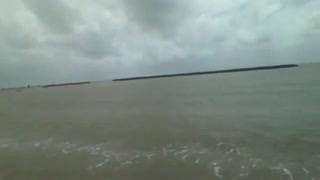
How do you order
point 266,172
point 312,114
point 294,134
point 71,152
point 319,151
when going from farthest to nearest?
point 312,114 → point 294,134 → point 71,152 → point 319,151 → point 266,172

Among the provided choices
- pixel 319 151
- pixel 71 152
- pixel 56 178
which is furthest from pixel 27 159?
pixel 319 151

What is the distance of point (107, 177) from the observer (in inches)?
535

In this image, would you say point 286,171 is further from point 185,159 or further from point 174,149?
point 174,149

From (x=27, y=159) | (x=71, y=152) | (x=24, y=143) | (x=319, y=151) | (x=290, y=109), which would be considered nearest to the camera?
(x=319, y=151)

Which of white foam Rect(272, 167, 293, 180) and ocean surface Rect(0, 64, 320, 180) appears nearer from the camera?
white foam Rect(272, 167, 293, 180)

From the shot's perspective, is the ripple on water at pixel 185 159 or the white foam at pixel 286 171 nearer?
the white foam at pixel 286 171

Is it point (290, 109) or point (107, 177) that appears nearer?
point (107, 177)

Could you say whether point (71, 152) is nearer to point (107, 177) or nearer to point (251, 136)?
point (107, 177)

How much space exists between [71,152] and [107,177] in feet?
18.8

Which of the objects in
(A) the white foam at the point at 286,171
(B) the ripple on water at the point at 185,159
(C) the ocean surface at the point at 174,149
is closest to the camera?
(A) the white foam at the point at 286,171

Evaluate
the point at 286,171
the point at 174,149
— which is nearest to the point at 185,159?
the point at 174,149

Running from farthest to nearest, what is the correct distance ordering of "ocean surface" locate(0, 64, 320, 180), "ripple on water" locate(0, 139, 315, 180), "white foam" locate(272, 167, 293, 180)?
"ocean surface" locate(0, 64, 320, 180) < "ripple on water" locate(0, 139, 315, 180) < "white foam" locate(272, 167, 293, 180)

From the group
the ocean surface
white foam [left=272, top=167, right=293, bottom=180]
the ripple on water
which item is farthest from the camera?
the ocean surface

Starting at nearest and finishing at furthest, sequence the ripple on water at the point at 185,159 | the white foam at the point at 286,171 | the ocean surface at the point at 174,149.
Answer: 1. the white foam at the point at 286,171
2. the ripple on water at the point at 185,159
3. the ocean surface at the point at 174,149
